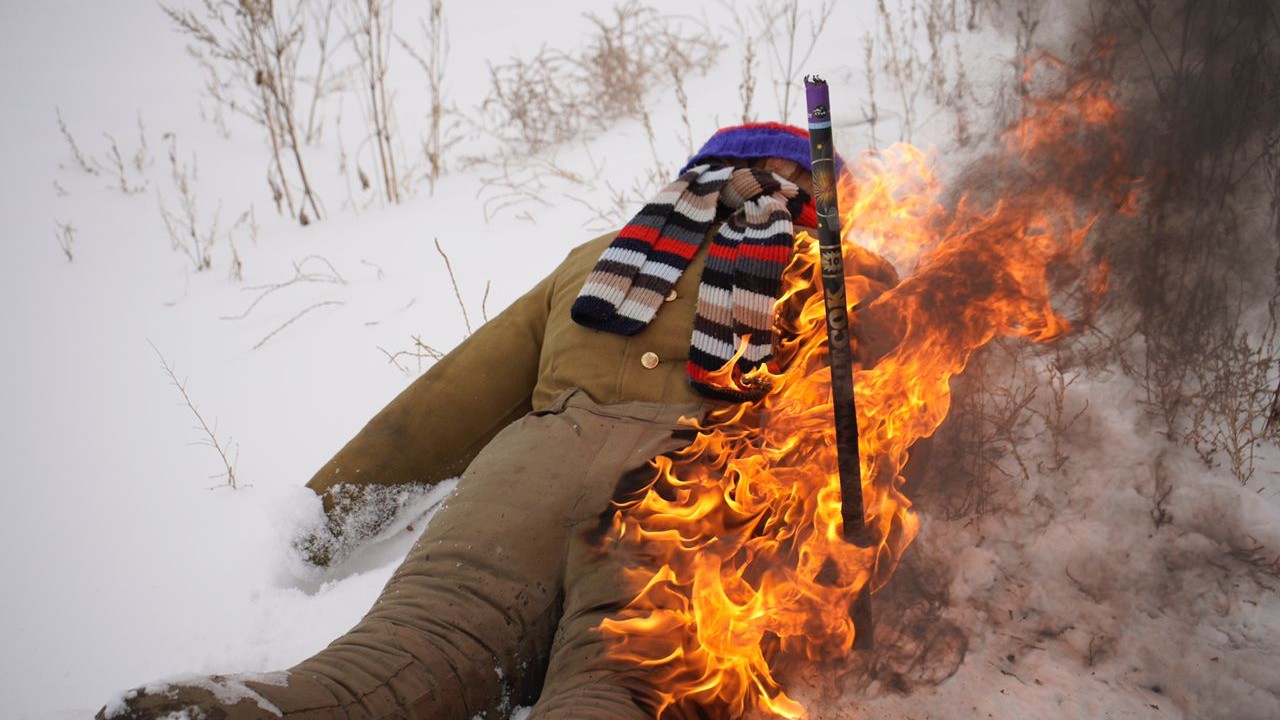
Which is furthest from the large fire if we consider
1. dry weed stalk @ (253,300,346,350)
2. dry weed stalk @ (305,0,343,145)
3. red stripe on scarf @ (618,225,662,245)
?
dry weed stalk @ (305,0,343,145)

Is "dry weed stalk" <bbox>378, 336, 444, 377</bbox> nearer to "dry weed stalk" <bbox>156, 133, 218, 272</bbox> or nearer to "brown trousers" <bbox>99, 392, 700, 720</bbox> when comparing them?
"brown trousers" <bbox>99, 392, 700, 720</bbox>

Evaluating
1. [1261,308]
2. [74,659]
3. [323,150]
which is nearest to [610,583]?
[74,659]

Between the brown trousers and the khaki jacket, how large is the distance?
0.14 meters

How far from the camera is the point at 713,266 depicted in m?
2.07

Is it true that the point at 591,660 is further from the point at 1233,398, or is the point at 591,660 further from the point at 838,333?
the point at 1233,398

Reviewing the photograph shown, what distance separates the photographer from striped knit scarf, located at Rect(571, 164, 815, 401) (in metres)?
1.95

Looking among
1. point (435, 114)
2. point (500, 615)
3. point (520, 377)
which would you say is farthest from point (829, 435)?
point (435, 114)

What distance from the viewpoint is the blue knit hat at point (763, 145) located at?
2.33 m

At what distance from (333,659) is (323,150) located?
563 centimetres

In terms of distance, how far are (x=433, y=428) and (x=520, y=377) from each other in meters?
0.29

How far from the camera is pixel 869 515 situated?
1748mm

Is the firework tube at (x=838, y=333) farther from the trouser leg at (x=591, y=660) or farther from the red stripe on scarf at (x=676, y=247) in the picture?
the red stripe on scarf at (x=676, y=247)

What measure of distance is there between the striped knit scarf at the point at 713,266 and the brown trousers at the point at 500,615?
0.62ft

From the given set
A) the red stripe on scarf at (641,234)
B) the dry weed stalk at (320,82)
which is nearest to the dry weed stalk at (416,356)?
the red stripe on scarf at (641,234)
